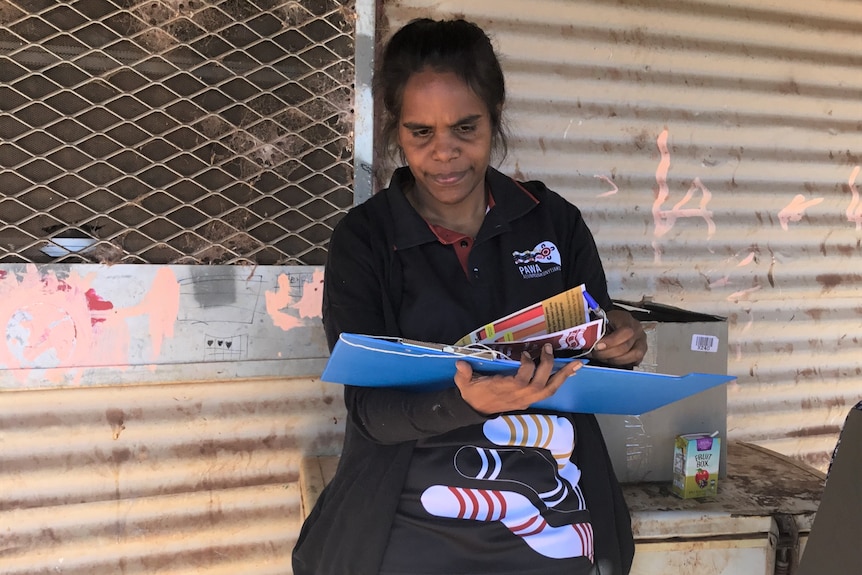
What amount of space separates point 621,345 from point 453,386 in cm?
35

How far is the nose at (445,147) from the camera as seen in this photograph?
1252 millimetres

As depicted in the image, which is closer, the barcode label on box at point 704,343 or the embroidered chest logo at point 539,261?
the embroidered chest logo at point 539,261

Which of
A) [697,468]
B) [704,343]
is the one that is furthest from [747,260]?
[697,468]

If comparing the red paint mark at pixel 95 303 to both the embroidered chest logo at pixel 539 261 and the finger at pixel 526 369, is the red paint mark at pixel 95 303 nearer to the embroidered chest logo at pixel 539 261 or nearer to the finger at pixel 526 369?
the embroidered chest logo at pixel 539 261

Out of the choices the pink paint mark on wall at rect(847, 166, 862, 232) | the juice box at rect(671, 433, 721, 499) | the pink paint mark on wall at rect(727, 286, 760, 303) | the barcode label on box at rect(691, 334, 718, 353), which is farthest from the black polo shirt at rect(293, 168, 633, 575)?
the pink paint mark on wall at rect(847, 166, 862, 232)

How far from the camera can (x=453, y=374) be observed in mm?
1032

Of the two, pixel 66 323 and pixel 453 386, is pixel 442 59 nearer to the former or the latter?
pixel 453 386

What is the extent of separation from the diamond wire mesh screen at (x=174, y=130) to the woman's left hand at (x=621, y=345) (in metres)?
1.00

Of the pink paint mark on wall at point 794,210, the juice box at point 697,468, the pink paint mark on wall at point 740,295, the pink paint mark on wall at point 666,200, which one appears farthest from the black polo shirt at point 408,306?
the pink paint mark on wall at point 794,210

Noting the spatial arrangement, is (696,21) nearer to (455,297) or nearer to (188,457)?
(455,297)

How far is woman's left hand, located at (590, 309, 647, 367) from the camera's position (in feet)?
3.86

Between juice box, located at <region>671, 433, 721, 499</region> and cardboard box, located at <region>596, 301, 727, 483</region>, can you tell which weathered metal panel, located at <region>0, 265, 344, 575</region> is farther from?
juice box, located at <region>671, 433, 721, 499</region>

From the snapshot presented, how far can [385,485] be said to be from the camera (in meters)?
1.19

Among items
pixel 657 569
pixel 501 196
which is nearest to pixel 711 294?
pixel 657 569
